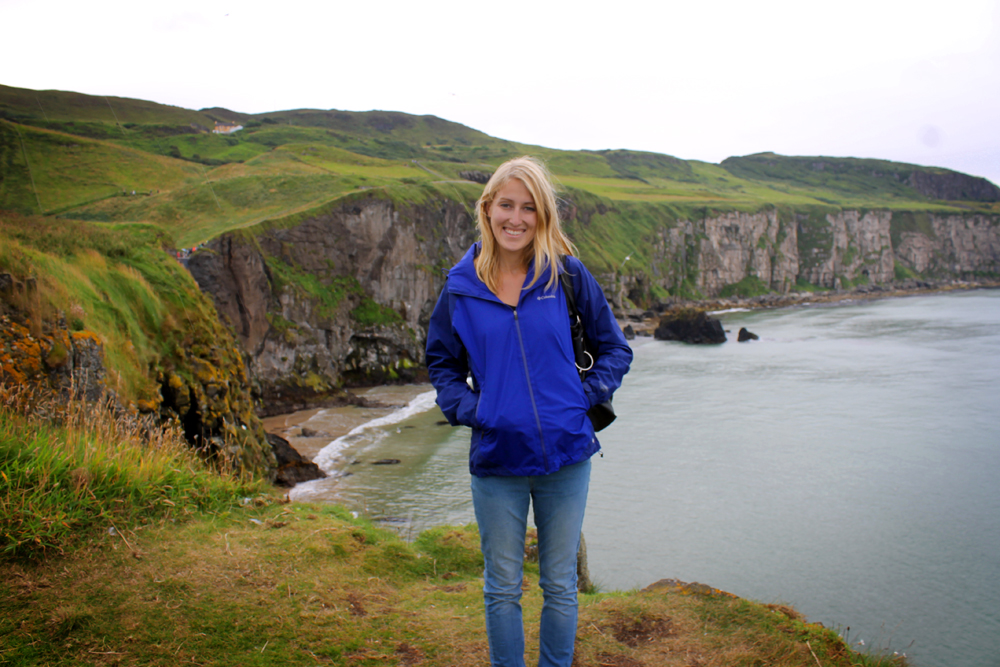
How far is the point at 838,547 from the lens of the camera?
15.1 meters

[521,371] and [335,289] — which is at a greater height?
[521,371]

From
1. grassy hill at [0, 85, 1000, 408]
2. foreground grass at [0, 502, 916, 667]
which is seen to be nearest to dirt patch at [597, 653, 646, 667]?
foreground grass at [0, 502, 916, 667]

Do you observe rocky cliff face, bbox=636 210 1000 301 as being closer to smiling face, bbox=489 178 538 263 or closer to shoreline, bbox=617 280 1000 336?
shoreline, bbox=617 280 1000 336

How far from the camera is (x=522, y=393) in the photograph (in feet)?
10.7

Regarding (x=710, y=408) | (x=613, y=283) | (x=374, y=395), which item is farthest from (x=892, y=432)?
(x=613, y=283)

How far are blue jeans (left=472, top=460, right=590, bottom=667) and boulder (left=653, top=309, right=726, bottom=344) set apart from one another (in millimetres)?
55659

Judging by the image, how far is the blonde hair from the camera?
3.52m

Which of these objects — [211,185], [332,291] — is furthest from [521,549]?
[211,185]

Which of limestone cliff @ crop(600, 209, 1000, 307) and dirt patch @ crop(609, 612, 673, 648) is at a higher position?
limestone cliff @ crop(600, 209, 1000, 307)

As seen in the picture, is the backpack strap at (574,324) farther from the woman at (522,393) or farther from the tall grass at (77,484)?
the tall grass at (77,484)

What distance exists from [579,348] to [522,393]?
0.50 metres

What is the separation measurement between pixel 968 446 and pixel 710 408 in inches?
411

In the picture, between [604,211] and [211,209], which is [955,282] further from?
[211,209]

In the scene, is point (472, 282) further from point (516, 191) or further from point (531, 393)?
point (531, 393)
